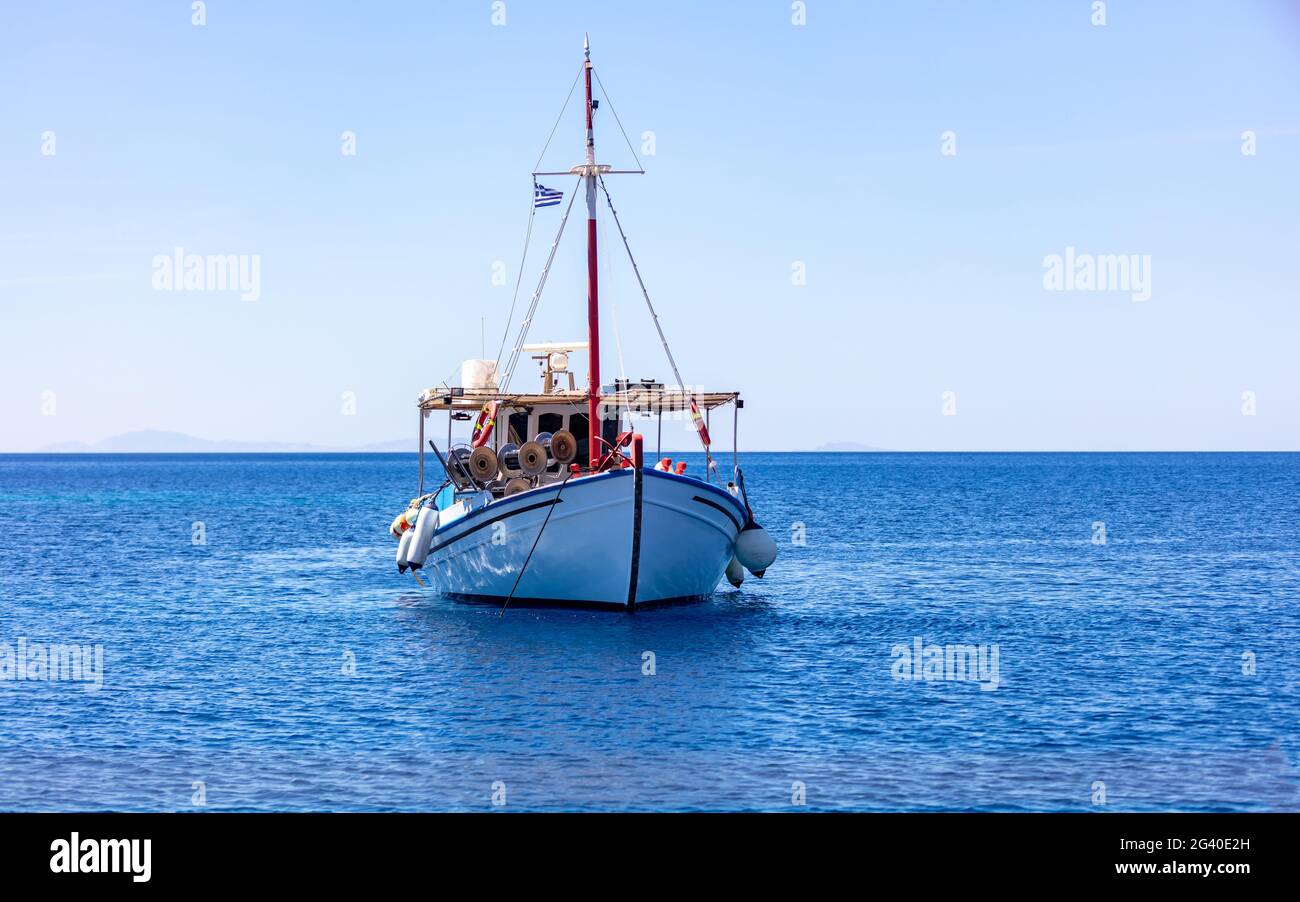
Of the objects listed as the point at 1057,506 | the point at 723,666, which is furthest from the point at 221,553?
the point at 1057,506

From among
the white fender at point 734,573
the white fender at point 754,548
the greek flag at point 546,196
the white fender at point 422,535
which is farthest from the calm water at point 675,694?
the greek flag at point 546,196

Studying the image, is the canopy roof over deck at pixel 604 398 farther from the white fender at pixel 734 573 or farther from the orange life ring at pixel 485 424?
the white fender at pixel 734 573

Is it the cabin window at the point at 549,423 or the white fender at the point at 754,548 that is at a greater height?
the cabin window at the point at 549,423

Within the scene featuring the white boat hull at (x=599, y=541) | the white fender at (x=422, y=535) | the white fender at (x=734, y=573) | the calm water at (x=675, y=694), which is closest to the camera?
the calm water at (x=675, y=694)

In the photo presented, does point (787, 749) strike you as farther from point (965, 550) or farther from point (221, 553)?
point (221, 553)

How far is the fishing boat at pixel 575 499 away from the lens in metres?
30.2

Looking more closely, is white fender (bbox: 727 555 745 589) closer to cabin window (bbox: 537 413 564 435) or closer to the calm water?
the calm water

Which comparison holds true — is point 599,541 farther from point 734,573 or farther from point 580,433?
point 734,573

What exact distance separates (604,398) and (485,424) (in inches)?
134

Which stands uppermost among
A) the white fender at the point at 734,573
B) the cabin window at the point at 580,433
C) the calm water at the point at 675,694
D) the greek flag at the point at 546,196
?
the greek flag at the point at 546,196

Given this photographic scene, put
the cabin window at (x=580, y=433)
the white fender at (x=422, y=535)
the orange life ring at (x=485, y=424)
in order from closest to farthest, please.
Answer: the orange life ring at (x=485, y=424) → the white fender at (x=422, y=535) → the cabin window at (x=580, y=433)

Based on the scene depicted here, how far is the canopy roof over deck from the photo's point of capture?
111ft

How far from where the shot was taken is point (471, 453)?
33219 mm

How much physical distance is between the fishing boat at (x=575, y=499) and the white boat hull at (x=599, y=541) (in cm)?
4
